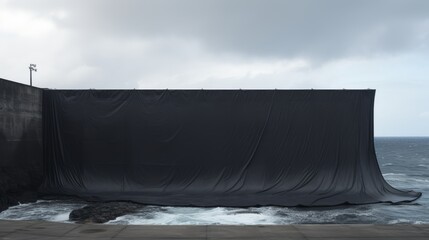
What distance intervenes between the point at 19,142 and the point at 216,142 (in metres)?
5.13

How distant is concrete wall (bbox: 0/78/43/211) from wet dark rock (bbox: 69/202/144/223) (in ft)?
6.55

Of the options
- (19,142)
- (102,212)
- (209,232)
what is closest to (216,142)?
(102,212)

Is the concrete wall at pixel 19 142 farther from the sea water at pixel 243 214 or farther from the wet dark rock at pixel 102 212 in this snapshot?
the wet dark rock at pixel 102 212

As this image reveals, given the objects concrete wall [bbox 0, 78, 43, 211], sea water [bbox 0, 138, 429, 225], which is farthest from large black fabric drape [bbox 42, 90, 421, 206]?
sea water [bbox 0, 138, 429, 225]

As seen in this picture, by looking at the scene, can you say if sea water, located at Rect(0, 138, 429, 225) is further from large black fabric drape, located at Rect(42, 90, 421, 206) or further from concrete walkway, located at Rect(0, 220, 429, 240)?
concrete walkway, located at Rect(0, 220, 429, 240)

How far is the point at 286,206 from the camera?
11.0 meters

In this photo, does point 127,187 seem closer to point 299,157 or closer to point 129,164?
point 129,164

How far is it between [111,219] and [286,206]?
4.25 m

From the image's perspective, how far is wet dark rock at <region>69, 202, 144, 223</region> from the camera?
9.10m

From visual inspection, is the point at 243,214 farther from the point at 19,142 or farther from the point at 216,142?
the point at 19,142

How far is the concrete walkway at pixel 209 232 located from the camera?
20.4 feet

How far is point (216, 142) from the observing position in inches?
495

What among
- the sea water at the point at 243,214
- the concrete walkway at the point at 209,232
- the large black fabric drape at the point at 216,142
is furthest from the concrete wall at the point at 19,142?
the concrete walkway at the point at 209,232

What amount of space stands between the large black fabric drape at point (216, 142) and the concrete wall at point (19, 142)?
37 centimetres
